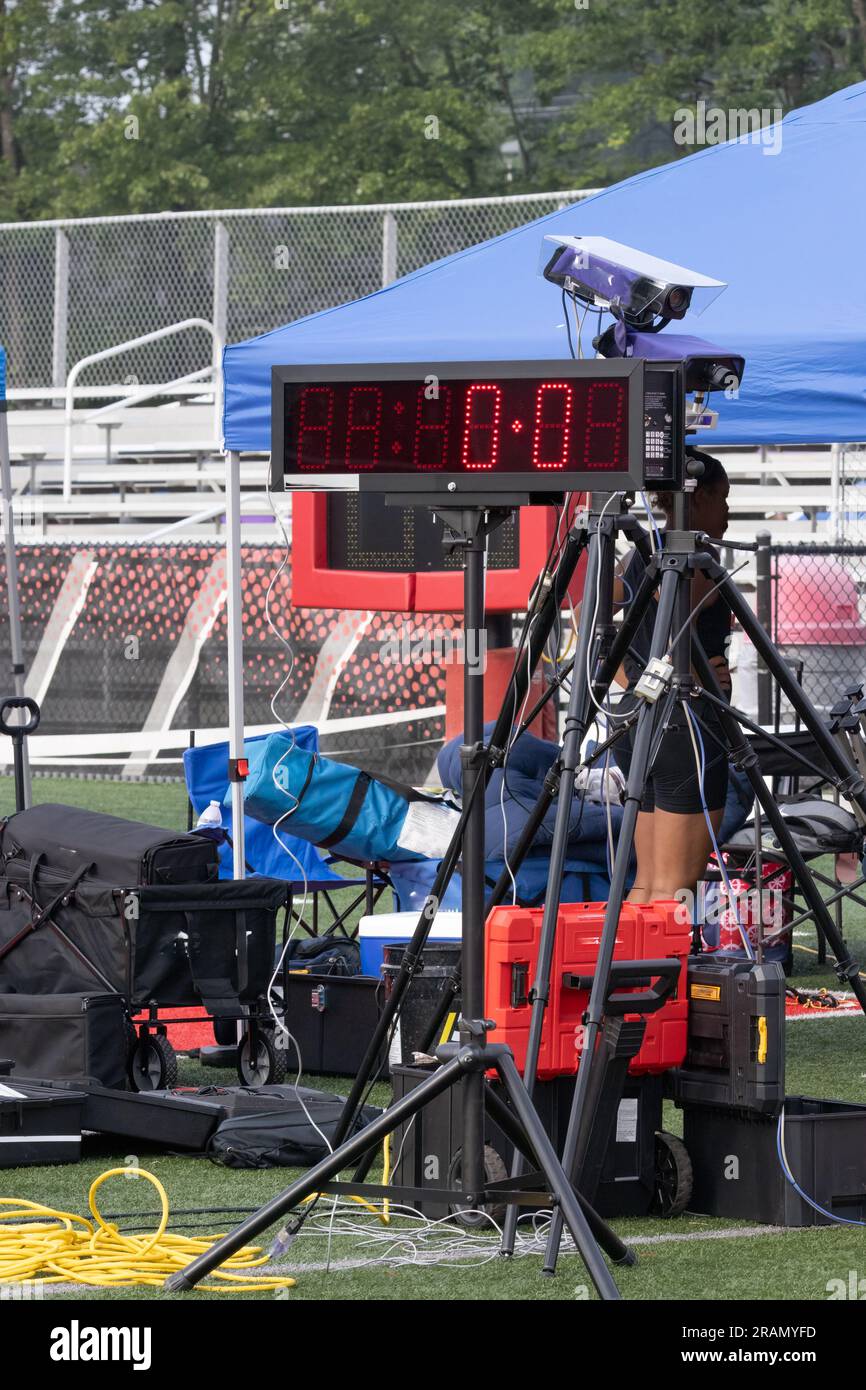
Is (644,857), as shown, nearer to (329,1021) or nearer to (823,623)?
(329,1021)

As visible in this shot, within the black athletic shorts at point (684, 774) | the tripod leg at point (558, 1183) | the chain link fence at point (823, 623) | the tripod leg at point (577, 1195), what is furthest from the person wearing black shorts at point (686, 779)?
the chain link fence at point (823, 623)

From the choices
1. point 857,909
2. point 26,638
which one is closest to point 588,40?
point 26,638

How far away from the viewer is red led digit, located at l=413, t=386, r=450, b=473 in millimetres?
4703

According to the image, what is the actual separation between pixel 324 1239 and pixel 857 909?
6.42 m

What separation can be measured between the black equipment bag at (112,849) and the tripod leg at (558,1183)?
7.67 ft

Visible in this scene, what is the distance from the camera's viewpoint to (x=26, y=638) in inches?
679

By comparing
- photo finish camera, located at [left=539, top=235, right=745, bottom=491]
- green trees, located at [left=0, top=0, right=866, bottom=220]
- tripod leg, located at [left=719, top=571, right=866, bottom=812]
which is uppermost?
green trees, located at [left=0, top=0, right=866, bottom=220]

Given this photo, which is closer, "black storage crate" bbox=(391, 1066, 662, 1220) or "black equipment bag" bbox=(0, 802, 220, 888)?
"black storage crate" bbox=(391, 1066, 662, 1220)

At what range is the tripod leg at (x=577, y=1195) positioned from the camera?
473 centimetres

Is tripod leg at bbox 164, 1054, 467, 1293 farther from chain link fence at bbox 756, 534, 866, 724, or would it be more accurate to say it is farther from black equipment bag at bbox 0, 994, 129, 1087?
chain link fence at bbox 756, 534, 866, 724

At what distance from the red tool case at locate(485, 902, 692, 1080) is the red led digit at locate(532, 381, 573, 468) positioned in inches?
48.6

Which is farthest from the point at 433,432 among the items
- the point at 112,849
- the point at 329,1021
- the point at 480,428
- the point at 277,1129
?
the point at 329,1021

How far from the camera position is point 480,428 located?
4703 millimetres

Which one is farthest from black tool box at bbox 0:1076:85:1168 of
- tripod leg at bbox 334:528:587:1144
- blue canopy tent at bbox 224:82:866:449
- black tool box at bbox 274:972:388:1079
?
blue canopy tent at bbox 224:82:866:449
